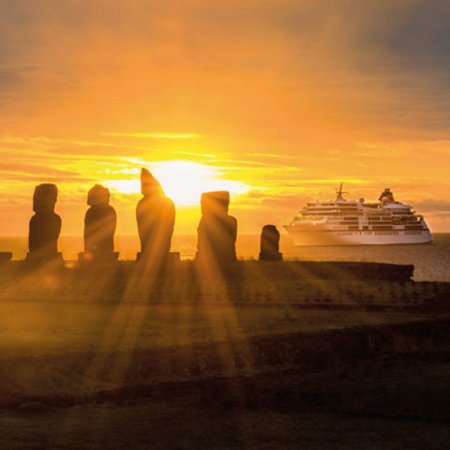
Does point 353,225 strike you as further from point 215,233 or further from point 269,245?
point 215,233

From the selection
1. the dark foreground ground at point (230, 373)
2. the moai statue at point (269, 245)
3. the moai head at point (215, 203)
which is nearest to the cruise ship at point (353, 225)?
the moai statue at point (269, 245)

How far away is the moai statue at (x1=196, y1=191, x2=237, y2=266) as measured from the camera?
3534cm

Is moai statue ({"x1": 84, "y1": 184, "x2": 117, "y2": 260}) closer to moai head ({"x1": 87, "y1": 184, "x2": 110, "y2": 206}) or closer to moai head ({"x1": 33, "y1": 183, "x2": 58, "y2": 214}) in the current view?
moai head ({"x1": 87, "y1": 184, "x2": 110, "y2": 206})

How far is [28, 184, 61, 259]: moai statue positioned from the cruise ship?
107m

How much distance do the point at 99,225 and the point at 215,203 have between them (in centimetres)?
503

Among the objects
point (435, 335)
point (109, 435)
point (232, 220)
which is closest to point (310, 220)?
point (232, 220)

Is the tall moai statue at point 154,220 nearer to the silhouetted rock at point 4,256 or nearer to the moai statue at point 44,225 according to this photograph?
the moai statue at point 44,225

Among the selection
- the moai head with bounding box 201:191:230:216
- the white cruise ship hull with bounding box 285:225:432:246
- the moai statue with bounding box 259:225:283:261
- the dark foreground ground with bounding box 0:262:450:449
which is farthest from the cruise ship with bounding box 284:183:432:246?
the dark foreground ground with bounding box 0:262:450:449

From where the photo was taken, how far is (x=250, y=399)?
46.4ft

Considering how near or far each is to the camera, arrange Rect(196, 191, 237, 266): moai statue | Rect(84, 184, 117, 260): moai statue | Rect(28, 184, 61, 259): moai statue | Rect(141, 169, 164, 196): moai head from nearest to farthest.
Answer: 1. Rect(196, 191, 237, 266): moai statue
2. Rect(141, 169, 164, 196): moai head
3. Rect(84, 184, 117, 260): moai statue
4. Rect(28, 184, 61, 259): moai statue

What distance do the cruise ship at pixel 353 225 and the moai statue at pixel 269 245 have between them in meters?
101

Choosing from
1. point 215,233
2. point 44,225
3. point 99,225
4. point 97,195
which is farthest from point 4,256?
point 215,233

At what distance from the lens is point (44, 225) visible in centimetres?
3709

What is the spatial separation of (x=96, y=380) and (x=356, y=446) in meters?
6.17
